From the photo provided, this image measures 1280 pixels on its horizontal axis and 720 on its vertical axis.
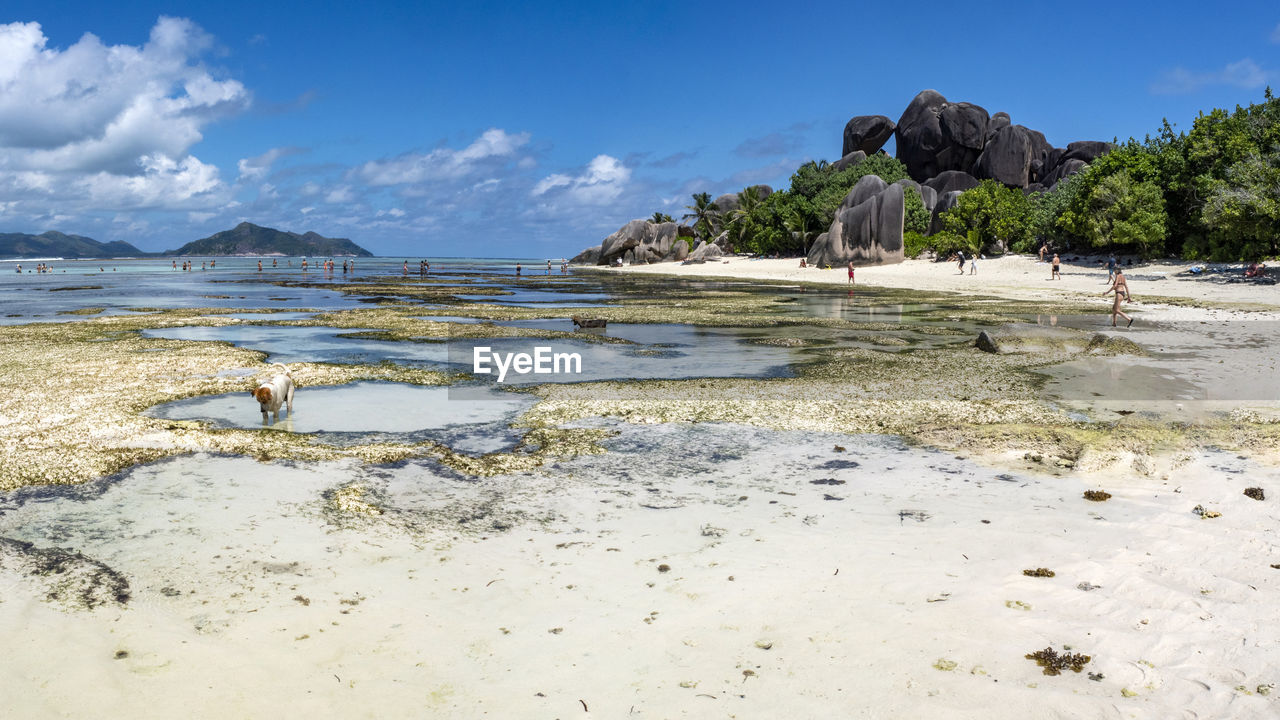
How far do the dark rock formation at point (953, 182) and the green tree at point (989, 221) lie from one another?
89.5 ft

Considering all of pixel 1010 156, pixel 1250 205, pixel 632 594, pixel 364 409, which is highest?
pixel 1010 156

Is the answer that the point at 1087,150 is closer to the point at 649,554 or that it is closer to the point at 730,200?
the point at 730,200

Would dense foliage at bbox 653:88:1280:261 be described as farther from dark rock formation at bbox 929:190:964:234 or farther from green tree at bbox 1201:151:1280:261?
dark rock formation at bbox 929:190:964:234

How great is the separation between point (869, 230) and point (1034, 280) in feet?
80.4

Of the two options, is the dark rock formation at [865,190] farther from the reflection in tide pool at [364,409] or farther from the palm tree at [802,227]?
the reflection in tide pool at [364,409]

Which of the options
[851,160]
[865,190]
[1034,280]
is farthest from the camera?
[851,160]

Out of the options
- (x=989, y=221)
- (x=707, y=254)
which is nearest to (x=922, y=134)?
(x=707, y=254)

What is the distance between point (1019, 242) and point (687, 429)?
73214 millimetres

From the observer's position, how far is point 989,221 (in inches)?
2972

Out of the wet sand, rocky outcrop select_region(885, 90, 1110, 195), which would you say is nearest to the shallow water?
the wet sand

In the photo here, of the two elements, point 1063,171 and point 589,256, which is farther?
point 589,256

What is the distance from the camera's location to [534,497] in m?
8.80

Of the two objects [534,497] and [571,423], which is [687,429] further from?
[534,497]

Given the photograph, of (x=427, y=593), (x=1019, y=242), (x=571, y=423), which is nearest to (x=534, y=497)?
(x=427, y=593)
